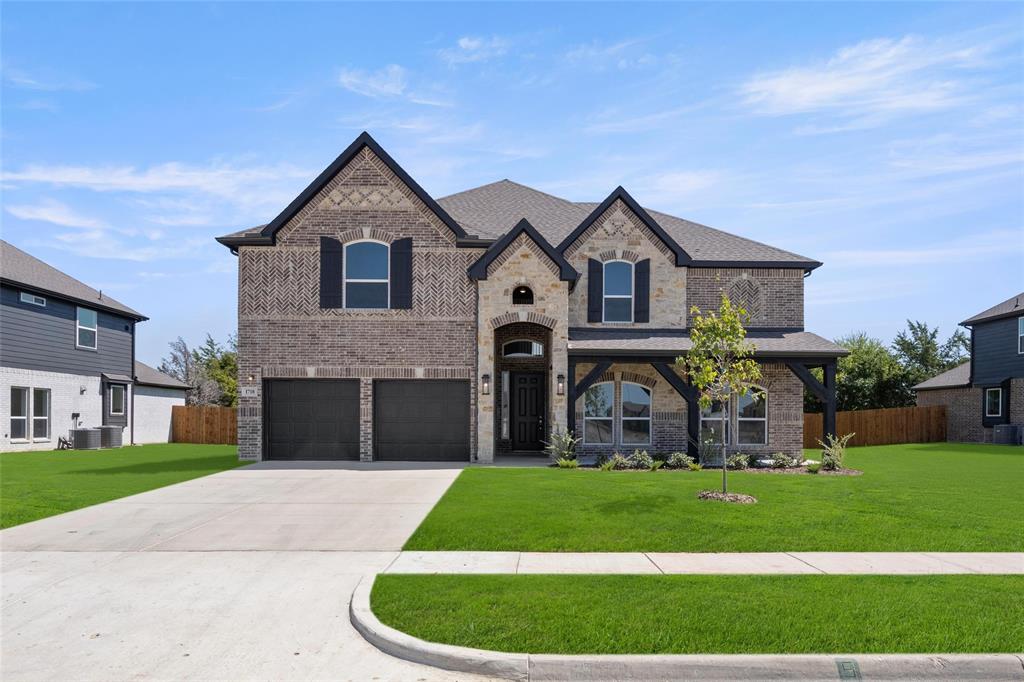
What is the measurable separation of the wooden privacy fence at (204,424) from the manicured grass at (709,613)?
24805 mm

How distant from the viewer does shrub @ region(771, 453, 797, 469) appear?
1897cm

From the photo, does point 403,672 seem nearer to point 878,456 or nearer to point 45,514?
point 45,514

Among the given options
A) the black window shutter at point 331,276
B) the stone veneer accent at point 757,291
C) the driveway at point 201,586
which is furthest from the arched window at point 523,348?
the driveway at point 201,586

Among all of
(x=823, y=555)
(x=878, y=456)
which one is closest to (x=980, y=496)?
(x=823, y=555)

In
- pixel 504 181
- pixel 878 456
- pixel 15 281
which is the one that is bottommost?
pixel 878 456

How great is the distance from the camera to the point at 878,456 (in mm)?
23641

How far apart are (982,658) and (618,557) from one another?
3756 millimetres

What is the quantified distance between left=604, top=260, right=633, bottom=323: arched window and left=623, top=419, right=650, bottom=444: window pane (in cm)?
302

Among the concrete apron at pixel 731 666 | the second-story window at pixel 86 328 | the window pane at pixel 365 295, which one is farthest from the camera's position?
the second-story window at pixel 86 328

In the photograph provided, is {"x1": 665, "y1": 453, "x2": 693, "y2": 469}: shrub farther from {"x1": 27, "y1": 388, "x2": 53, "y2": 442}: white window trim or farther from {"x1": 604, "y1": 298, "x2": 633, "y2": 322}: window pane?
{"x1": 27, "y1": 388, "x2": 53, "y2": 442}: white window trim

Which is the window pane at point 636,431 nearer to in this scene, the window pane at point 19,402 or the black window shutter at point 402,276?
the black window shutter at point 402,276

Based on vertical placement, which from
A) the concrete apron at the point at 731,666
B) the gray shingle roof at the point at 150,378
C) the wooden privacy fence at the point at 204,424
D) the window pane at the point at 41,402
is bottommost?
the wooden privacy fence at the point at 204,424

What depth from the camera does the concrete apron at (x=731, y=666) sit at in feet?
16.6

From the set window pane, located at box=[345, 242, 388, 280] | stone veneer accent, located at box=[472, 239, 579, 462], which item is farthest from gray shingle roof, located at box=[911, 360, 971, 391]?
window pane, located at box=[345, 242, 388, 280]
